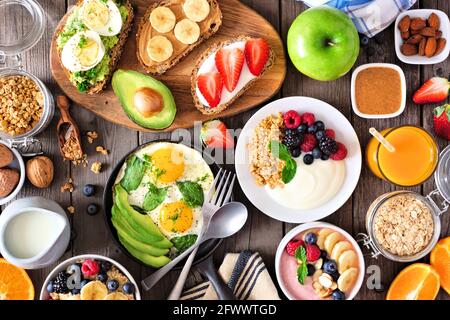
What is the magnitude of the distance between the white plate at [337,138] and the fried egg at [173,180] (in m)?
0.12

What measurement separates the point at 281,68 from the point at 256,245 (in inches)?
23.6

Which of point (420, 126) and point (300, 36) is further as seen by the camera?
point (420, 126)

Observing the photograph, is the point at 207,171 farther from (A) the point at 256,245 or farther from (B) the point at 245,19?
(B) the point at 245,19

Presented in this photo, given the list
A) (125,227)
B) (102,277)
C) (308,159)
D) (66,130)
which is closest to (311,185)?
(308,159)

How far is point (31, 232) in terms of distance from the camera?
6.11ft

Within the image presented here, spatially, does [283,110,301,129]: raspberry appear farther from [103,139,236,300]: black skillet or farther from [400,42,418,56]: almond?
[400,42,418,56]: almond

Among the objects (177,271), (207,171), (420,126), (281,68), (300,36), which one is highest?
(300,36)

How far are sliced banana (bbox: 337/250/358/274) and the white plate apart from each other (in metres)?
0.14

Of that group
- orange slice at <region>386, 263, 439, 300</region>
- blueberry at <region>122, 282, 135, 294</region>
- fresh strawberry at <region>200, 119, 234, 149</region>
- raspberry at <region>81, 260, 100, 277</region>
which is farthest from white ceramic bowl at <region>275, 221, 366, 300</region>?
raspberry at <region>81, 260, 100, 277</region>

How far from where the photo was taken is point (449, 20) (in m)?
2.01

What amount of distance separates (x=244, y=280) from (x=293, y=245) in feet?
0.68

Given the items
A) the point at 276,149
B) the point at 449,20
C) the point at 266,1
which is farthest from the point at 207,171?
the point at 449,20

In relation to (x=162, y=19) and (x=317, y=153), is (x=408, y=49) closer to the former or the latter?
(x=317, y=153)

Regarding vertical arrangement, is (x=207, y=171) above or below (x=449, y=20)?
below
